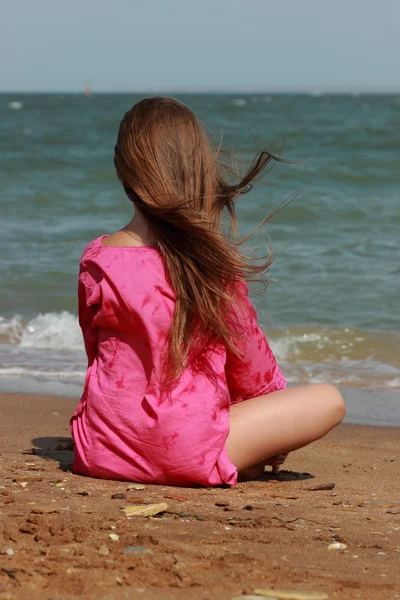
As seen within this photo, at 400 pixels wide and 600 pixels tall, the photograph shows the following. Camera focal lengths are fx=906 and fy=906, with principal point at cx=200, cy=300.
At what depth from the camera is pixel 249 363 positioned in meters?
3.06

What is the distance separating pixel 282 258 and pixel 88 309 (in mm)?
6077

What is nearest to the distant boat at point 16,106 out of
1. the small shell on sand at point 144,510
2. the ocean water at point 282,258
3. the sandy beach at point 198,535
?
the ocean water at point 282,258

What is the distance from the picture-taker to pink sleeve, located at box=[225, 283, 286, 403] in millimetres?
3002

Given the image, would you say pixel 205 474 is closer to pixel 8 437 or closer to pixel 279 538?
pixel 279 538

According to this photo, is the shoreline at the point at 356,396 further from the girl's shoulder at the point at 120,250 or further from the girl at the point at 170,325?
the girl's shoulder at the point at 120,250

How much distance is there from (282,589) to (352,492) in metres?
1.34

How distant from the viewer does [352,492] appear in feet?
10.4

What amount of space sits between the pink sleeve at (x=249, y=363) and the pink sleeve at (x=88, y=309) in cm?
46

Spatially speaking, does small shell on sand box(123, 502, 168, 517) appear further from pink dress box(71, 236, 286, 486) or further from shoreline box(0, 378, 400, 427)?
shoreline box(0, 378, 400, 427)

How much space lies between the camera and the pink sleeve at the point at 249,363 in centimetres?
300

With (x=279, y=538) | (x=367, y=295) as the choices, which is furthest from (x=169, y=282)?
(x=367, y=295)

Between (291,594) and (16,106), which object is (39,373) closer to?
(291,594)

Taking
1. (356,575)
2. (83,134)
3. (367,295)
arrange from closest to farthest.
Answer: (356,575), (367,295), (83,134)

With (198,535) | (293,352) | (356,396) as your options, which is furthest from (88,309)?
(293,352)
